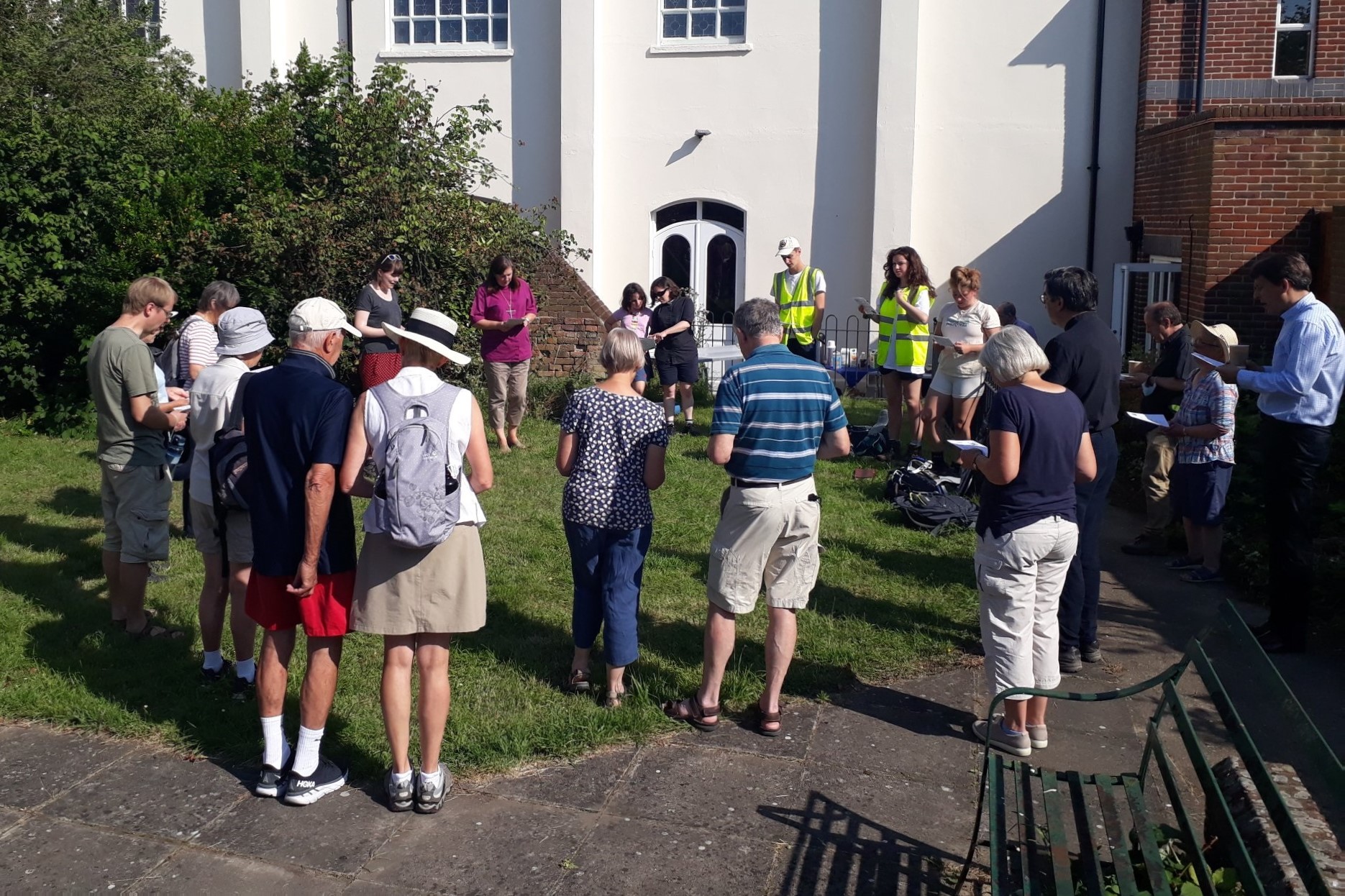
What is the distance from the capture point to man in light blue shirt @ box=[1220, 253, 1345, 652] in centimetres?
611

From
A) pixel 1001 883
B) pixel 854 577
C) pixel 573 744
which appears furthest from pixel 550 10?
pixel 1001 883

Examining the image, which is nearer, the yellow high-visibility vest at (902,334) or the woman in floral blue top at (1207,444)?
the woman in floral blue top at (1207,444)

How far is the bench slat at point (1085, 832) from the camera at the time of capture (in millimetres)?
3480

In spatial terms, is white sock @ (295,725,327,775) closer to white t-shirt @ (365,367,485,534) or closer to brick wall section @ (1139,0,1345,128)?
white t-shirt @ (365,367,485,534)

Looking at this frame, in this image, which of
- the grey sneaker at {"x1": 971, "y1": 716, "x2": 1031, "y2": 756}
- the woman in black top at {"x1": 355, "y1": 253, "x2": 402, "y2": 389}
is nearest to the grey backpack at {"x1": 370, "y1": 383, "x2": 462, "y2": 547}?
the grey sneaker at {"x1": 971, "y1": 716, "x2": 1031, "y2": 756}

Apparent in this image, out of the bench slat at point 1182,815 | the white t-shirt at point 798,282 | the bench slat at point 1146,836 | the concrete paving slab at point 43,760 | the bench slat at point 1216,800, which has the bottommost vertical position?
the concrete paving slab at point 43,760

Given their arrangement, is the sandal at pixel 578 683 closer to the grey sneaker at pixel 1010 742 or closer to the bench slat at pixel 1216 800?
the grey sneaker at pixel 1010 742

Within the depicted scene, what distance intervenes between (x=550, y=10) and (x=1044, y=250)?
24.7 feet

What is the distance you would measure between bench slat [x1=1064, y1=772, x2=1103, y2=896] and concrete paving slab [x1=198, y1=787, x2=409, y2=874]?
93.3 inches

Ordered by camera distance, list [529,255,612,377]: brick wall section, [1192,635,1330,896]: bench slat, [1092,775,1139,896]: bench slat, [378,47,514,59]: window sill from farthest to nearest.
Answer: [378,47,514,59]: window sill, [529,255,612,377]: brick wall section, [1092,775,1139,896]: bench slat, [1192,635,1330,896]: bench slat

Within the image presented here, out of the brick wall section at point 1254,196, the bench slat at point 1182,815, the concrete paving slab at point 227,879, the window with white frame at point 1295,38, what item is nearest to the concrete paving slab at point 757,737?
the bench slat at point 1182,815

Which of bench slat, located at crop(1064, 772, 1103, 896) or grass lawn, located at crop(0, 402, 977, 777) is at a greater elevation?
bench slat, located at crop(1064, 772, 1103, 896)

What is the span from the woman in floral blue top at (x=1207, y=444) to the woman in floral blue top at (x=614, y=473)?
3692 millimetres

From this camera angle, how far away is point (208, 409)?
215 inches
